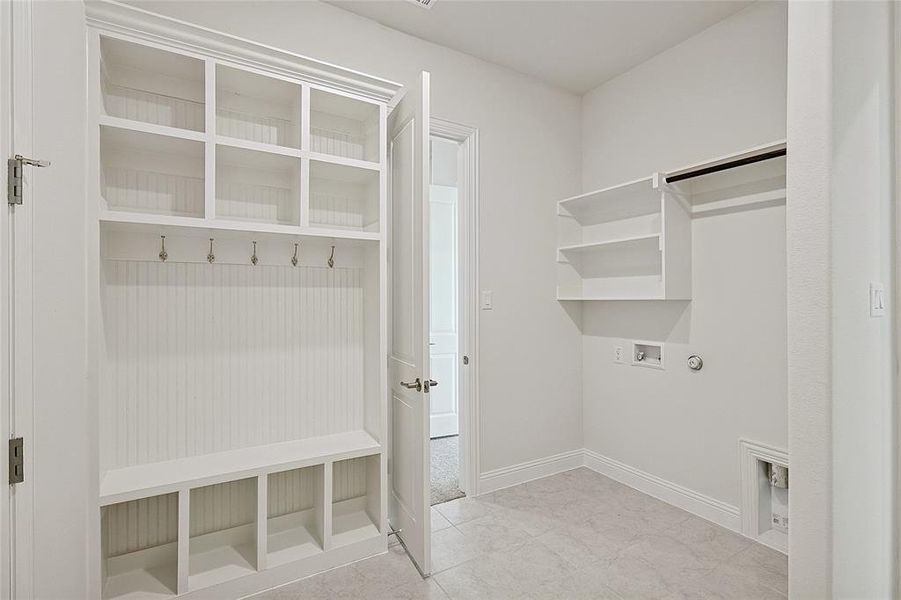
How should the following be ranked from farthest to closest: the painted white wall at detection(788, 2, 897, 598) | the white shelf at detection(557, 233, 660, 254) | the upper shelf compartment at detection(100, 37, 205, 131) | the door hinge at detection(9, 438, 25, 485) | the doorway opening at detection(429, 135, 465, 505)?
1. the doorway opening at detection(429, 135, 465, 505)
2. the white shelf at detection(557, 233, 660, 254)
3. the upper shelf compartment at detection(100, 37, 205, 131)
4. the painted white wall at detection(788, 2, 897, 598)
5. the door hinge at detection(9, 438, 25, 485)

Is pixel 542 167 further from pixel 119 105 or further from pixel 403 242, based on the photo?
pixel 119 105

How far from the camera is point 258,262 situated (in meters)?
2.05

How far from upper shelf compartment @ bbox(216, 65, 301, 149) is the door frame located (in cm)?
100

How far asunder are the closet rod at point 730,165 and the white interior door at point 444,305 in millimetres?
2228

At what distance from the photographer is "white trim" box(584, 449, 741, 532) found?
237cm

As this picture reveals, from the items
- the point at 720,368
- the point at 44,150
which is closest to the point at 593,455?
the point at 720,368

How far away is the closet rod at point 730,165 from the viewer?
2023 mm

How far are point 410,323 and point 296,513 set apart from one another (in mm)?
1138

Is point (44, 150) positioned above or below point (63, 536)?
above

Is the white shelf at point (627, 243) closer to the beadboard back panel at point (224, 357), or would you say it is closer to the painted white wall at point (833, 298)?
the painted white wall at point (833, 298)

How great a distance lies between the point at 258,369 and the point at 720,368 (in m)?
2.49

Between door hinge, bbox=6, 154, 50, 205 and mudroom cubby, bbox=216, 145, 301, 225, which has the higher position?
mudroom cubby, bbox=216, 145, 301, 225

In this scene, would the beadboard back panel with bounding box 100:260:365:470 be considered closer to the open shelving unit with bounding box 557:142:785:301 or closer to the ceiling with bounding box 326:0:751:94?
the ceiling with bounding box 326:0:751:94

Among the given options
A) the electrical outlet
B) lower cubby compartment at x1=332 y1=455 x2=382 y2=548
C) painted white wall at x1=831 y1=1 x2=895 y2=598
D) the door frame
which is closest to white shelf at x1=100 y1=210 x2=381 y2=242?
the door frame
